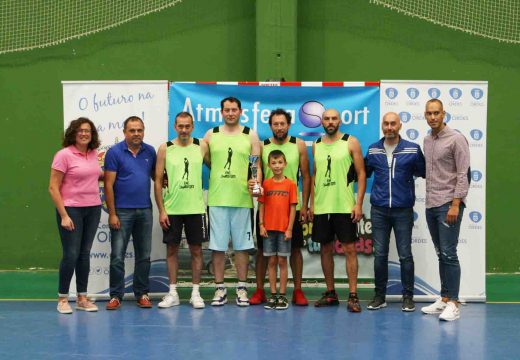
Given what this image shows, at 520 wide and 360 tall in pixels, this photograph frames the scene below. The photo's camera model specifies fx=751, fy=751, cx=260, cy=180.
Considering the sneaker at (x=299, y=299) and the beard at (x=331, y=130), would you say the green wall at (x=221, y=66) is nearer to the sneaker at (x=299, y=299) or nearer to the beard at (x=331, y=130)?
the beard at (x=331, y=130)

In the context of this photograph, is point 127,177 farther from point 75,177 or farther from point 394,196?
point 394,196

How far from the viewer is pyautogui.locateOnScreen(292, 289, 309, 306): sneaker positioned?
6.61m

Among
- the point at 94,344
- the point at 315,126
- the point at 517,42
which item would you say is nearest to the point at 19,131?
the point at 315,126

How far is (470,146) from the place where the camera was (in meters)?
6.77

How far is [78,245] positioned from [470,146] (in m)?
3.55

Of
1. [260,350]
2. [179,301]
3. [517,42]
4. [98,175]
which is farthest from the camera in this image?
[517,42]

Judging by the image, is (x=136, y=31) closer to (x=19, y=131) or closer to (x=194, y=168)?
(x=19, y=131)

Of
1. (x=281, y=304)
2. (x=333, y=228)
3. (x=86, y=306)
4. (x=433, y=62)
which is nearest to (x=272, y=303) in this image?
(x=281, y=304)

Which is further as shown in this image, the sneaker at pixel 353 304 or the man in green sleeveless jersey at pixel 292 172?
the man in green sleeveless jersey at pixel 292 172

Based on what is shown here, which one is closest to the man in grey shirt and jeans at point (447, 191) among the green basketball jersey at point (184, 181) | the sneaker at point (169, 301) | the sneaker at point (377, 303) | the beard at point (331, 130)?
the sneaker at point (377, 303)

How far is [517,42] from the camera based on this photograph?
850cm

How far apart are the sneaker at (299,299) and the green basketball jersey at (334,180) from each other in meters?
0.75

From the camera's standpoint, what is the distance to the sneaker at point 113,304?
21.1 feet

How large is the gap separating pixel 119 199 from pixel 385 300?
2.52m
